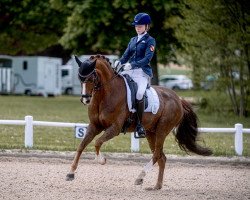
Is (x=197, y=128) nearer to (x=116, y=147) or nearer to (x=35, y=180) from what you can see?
(x=35, y=180)

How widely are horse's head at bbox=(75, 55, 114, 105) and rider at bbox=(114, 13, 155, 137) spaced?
47cm

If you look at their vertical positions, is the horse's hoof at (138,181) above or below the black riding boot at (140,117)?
below

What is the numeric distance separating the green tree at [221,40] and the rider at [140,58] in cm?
1418

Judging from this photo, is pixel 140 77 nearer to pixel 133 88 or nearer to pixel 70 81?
pixel 133 88

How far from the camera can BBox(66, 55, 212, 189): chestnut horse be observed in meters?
11.9

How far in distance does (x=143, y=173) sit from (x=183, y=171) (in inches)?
118

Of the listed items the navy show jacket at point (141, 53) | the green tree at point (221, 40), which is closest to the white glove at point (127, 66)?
the navy show jacket at point (141, 53)

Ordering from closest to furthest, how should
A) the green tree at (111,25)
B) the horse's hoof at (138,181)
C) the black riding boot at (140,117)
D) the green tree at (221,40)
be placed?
the horse's hoof at (138,181), the black riding boot at (140,117), the green tree at (221,40), the green tree at (111,25)

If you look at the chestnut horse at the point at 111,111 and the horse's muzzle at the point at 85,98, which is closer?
the horse's muzzle at the point at 85,98

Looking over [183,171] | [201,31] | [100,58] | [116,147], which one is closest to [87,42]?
[201,31]

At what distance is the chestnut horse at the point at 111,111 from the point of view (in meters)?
11.9

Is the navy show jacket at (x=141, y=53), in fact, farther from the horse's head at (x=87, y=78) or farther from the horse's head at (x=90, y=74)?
the horse's head at (x=87, y=78)

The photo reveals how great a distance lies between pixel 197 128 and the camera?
14234 millimetres

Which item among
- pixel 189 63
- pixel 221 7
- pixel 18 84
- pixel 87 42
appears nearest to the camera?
pixel 221 7
